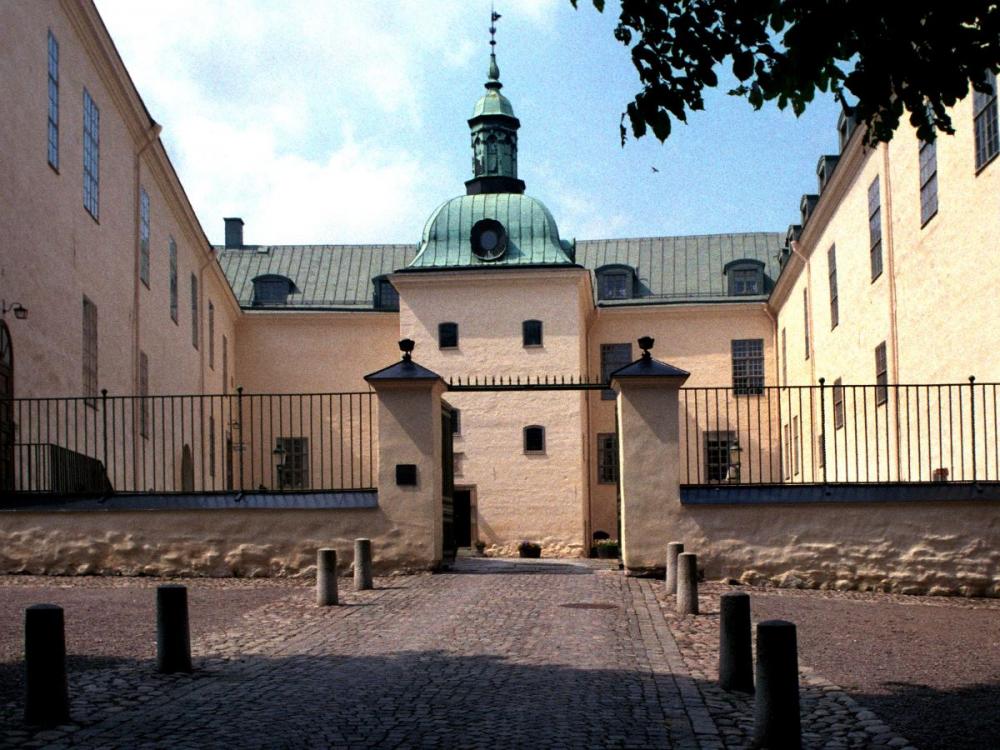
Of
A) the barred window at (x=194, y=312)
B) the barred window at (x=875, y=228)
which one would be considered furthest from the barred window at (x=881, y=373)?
the barred window at (x=194, y=312)

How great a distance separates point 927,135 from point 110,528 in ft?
40.6

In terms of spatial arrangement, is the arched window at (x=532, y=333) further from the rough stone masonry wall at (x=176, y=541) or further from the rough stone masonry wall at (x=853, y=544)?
the rough stone masonry wall at (x=853, y=544)

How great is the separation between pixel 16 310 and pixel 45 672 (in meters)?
11.4

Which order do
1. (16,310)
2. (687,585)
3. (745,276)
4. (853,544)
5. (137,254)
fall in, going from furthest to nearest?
(745,276) < (137,254) < (16,310) < (853,544) < (687,585)

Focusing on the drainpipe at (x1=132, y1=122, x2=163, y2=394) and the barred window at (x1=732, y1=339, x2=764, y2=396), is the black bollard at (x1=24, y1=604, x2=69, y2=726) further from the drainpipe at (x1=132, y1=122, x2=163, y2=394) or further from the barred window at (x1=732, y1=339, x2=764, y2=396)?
the barred window at (x1=732, y1=339, x2=764, y2=396)

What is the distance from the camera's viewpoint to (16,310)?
57.3ft

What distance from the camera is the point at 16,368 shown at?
1845 centimetres

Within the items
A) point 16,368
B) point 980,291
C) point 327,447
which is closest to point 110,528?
point 16,368

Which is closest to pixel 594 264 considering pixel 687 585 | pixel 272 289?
pixel 272 289

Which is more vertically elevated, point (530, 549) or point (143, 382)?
point (143, 382)

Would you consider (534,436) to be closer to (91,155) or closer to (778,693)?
(91,155)

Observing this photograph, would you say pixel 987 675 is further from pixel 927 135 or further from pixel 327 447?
pixel 327 447

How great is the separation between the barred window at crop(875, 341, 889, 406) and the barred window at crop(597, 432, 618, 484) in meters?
16.3

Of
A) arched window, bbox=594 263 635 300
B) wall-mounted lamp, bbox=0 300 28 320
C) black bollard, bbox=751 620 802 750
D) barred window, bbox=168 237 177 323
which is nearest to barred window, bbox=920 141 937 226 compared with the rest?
wall-mounted lamp, bbox=0 300 28 320
